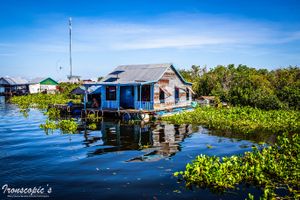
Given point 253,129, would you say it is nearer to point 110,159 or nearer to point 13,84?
point 110,159

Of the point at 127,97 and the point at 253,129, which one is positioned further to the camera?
the point at 127,97

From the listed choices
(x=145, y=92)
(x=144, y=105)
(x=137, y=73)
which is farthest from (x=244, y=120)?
(x=137, y=73)

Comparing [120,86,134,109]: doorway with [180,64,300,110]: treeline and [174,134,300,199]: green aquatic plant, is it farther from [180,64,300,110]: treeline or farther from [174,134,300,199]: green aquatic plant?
[174,134,300,199]: green aquatic plant

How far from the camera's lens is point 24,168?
1235 centimetres

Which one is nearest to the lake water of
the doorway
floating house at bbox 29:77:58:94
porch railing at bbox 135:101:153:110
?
porch railing at bbox 135:101:153:110

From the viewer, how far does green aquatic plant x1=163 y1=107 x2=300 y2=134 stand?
20.6m

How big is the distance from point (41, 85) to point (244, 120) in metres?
55.5

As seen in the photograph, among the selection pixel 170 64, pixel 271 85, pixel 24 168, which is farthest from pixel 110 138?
pixel 271 85

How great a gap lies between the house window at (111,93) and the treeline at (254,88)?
46.4 ft

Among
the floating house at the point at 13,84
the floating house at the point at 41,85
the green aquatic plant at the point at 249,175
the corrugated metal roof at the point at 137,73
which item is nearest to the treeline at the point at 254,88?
the corrugated metal roof at the point at 137,73

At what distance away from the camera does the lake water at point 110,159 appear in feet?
32.5

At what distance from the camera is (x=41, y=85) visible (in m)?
66.6

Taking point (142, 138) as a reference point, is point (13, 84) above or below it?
above

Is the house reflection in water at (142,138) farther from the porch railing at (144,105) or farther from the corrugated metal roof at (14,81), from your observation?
the corrugated metal roof at (14,81)
